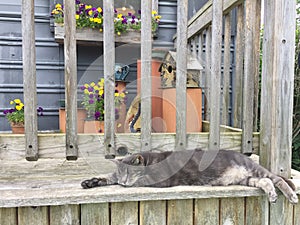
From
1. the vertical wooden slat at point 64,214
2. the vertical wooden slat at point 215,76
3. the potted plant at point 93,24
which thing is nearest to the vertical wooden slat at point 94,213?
the vertical wooden slat at point 64,214

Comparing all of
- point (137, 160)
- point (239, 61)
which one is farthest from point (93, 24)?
point (137, 160)

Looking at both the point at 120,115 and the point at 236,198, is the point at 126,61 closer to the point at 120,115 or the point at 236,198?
the point at 120,115

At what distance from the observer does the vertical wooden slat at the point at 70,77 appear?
1.26 m

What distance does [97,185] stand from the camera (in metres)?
1.19

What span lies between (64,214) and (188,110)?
102cm

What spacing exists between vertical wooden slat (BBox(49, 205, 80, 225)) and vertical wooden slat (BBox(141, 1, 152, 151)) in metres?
0.45

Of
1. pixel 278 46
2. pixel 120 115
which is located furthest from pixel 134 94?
pixel 278 46

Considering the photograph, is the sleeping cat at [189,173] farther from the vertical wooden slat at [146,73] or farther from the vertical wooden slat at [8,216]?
the vertical wooden slat at [8,216]

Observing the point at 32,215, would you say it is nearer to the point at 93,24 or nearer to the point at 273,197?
the point at 273,197

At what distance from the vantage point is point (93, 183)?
1182 mm

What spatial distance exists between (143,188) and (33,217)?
1.59 ft

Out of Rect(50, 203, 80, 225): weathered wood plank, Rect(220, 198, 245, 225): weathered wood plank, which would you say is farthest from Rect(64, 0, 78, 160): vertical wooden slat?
Rect(220, 198, 245, 225): weathered wood plank

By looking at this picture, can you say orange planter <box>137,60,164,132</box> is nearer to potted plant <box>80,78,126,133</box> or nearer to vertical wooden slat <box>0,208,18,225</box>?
potted plant <box>80,78,126,133</box>

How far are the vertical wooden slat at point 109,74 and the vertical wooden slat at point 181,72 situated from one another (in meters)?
0.35
